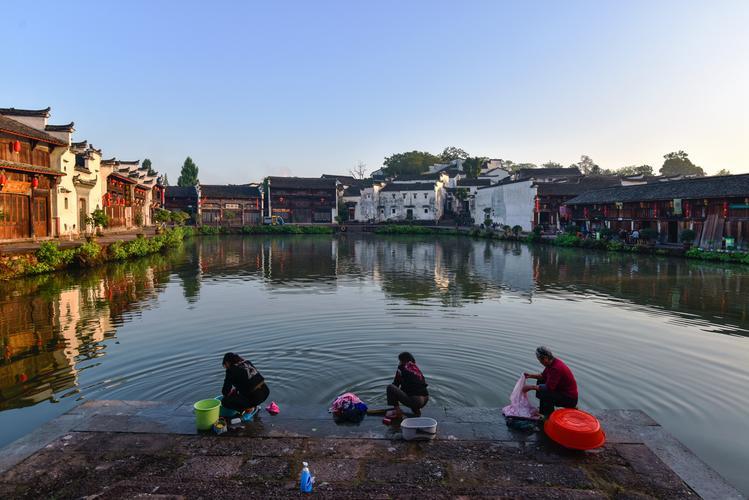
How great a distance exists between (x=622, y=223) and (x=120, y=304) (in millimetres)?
48461

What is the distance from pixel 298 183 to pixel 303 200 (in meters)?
3.08

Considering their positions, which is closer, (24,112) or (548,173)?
(24,112)

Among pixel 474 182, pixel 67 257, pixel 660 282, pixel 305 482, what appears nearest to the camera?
pixel 305 482

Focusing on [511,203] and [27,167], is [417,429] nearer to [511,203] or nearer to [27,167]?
[27,167]

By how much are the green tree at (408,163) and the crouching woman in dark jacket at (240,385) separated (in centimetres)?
10230

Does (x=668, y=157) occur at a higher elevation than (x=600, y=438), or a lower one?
higher

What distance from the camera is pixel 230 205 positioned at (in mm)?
81250

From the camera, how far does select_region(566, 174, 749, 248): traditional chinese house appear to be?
37562 millimetres

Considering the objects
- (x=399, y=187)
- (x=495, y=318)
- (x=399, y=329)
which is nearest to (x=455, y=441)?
(x=399, y=329)

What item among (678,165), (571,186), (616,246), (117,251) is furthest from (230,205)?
(678,165)

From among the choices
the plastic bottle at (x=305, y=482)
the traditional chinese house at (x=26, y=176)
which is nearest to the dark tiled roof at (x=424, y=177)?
the traditional chinese house at (x=26, y=176)

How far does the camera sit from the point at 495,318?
17234 millimetres

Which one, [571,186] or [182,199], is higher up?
[571,186]

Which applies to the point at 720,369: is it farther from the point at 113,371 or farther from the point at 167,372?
the point at 113,371
